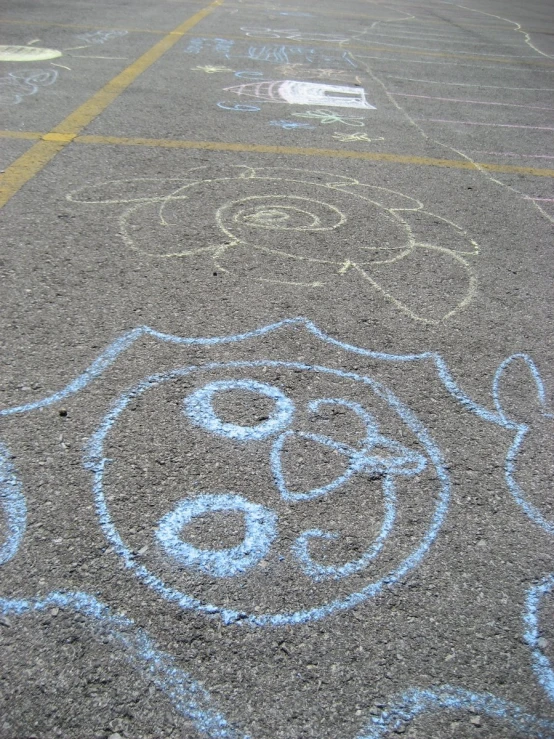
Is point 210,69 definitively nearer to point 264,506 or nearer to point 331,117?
point 331,117

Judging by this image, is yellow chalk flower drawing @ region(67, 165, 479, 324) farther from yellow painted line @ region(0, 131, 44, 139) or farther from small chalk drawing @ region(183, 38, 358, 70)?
small chalk drawing @ region(183, 38, 358, 70)

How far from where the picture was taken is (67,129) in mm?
5395

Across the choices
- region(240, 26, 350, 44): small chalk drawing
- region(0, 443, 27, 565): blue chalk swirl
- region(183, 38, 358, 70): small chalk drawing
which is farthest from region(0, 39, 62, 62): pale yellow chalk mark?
region(0, 443, 27, 565): blue chalk swirl

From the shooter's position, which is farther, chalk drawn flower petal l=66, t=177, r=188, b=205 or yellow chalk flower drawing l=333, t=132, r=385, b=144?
yellow chalk flower drawing l=333, t=132, r=385, b=144

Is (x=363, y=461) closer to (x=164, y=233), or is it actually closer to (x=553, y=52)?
(x=164, y=233)

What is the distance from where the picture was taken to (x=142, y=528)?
6.91 ft

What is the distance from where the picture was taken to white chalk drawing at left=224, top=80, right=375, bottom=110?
679 cm

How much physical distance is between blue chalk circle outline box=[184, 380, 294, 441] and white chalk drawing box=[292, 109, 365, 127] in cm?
404

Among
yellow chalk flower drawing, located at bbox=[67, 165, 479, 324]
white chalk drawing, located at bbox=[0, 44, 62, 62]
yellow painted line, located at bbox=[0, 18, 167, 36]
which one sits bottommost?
yellow chalk flower drawing, located at bbox=[67, 165, 479, 324]

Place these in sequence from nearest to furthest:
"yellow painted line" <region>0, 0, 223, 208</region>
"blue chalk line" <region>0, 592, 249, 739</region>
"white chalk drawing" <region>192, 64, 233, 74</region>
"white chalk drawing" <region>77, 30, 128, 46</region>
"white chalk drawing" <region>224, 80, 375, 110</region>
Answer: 1. "blue chalk line" <region>0, 592, 249, 739</region>
2. "yellow painted line" <region>0, 0, 223, 208</region>
3. "white chalk drawing" <region>224, 80, 375, 110</region>
4. "white chalk drawing" <region>192, 64, 233, 74</region>
5. "white chalk drawing" <region>77, 30, 128, 46</region>

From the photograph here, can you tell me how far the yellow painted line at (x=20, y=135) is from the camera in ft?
16.8

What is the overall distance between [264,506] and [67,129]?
4217mm

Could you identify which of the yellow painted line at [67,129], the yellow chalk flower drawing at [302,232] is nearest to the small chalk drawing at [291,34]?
the yellow painted line at [67,129]

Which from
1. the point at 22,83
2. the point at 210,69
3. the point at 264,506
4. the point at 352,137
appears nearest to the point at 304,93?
the point at 210,69
